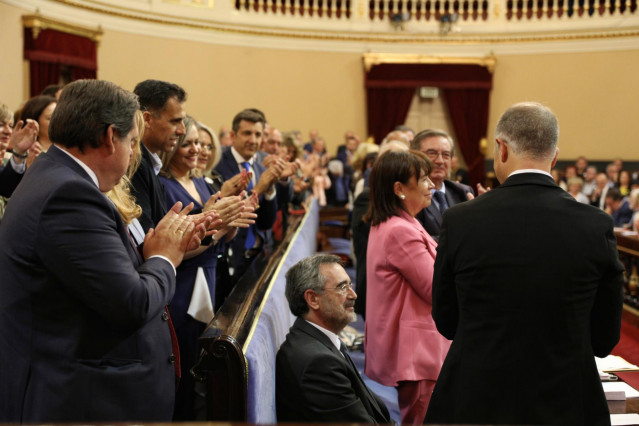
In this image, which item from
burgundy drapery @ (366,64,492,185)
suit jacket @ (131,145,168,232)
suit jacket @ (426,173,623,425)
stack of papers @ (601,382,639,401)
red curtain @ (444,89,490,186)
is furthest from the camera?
red curtain @ (444,89,490,186)

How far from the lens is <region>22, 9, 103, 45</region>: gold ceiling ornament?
806 cm

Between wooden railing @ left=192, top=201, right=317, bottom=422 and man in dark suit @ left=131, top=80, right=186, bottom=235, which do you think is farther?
man in dark suit @ left=131, top=80, right=186, bottom=235

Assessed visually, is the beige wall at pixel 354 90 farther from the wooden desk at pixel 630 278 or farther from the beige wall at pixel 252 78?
the wooden desk at pixel 630 278

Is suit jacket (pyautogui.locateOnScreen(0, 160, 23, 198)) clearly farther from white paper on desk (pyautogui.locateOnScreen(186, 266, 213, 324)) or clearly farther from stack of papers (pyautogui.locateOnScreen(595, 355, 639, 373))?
stack of papers (pyautogui.locateOnScreen(595, 355, 639, 373))

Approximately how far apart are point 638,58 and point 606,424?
1141cm

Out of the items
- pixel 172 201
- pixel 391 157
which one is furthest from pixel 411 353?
pixel 172 201

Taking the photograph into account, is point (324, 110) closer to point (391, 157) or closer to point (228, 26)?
point (228, 26)

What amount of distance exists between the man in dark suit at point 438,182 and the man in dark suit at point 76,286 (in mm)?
1842

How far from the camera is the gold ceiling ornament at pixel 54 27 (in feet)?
26.5

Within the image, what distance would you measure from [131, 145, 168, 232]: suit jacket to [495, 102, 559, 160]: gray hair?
1.30 meters

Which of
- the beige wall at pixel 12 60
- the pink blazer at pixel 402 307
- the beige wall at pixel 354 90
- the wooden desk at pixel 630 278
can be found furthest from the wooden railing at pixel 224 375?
the beige wall at pixel 354 90

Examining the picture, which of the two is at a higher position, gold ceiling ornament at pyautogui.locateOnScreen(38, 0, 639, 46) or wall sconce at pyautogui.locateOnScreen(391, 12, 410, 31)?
wall sconce at pyautogui.locateOnScreen(391, 12, 410, 31)

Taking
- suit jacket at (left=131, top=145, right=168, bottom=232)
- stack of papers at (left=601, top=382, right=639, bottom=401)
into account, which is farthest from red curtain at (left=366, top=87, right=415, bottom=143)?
stack of papers at (left=601, top=382, right=639, bottom=401)

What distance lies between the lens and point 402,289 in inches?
110
